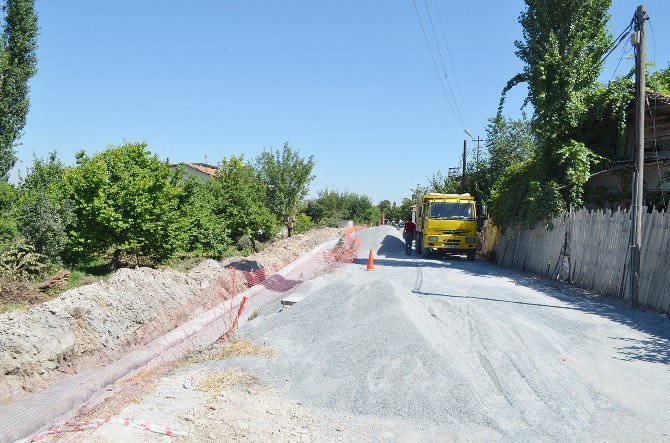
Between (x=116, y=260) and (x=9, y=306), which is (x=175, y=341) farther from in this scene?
(x=116, y=260)

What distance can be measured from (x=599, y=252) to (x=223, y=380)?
10776mm

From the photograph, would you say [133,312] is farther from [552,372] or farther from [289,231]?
[289,231]

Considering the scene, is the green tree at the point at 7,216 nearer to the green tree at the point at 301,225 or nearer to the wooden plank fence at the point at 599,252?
the wooden plank fence at the point at 599,252

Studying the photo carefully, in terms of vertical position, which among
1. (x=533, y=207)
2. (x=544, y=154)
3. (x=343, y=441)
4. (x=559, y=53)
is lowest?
(x=343, y=441)

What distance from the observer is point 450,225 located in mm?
21328

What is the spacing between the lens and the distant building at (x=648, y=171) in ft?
55.1

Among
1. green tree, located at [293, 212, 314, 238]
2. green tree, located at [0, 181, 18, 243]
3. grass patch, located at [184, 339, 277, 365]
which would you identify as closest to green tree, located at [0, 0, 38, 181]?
green tree, located at [0, 181, 18, 243]

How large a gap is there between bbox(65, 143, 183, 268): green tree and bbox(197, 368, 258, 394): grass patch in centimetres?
987

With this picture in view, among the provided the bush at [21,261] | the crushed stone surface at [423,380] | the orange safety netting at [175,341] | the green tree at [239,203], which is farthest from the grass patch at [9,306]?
the green tree at [239,203]

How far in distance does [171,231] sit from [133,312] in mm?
6204

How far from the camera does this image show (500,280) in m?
15.5

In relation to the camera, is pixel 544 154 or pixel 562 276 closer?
pixel 562 276

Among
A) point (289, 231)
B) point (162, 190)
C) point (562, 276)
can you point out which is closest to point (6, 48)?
point (162, 190)

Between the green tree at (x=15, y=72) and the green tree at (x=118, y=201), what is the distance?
1242cm
